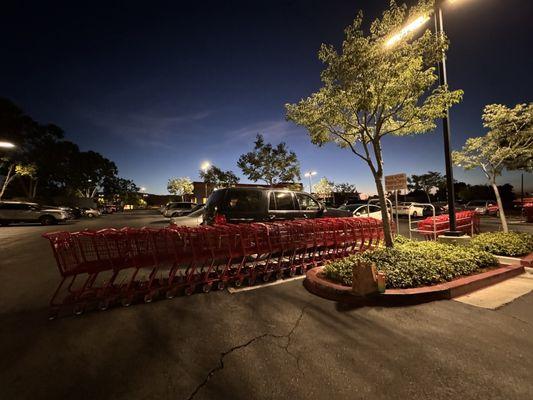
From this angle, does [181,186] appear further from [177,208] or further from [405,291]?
[405,291]

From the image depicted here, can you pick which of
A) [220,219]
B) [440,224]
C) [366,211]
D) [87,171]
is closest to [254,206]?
[220,219]

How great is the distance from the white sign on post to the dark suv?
257 centimetres

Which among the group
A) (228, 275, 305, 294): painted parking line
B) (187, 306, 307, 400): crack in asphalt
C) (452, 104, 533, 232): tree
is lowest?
(187, 306, 307, 400): crack in asphalt

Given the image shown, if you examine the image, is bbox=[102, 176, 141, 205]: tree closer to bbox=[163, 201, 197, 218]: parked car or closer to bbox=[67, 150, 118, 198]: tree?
bbox=[67, 150, 118, 198]: tree

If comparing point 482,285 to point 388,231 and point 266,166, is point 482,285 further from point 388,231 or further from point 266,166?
point 266,166

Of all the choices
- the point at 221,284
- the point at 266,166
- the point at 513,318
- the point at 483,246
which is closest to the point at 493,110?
the point at 483,246

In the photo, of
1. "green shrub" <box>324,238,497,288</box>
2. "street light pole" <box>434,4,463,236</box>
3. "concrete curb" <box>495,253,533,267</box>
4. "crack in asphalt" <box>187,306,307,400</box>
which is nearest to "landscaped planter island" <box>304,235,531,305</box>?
"green shrub" <box>324,238,497,288</box>

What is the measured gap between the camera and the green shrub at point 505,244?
6.79 metres

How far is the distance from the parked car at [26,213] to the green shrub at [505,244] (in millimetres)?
29671

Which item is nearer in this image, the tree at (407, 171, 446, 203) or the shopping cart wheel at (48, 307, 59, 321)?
the shopping cart wheel at (48, 307, 59, 321)

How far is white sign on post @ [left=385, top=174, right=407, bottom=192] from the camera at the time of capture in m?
8.22

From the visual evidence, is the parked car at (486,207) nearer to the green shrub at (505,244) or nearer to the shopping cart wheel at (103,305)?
the green shrub at (505,244)

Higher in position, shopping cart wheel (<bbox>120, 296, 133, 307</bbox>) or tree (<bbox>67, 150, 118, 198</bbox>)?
tree (<bbox>67, 150, 118, 198</bbox>)

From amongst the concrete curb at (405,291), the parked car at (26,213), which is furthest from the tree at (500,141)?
the parked car at (26,213)
